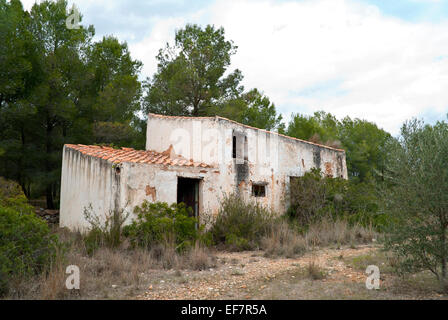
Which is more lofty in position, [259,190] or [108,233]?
[259,190]

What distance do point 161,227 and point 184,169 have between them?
2.01 metres

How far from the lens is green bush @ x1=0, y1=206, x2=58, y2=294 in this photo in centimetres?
540

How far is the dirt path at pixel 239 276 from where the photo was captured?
18.3 feet

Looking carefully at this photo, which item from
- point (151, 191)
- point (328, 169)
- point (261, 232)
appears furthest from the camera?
point (328, 169)

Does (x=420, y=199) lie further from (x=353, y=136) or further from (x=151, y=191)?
(x=353, y=136)

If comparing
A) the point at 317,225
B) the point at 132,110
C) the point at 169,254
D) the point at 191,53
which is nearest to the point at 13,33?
the point at 132,110

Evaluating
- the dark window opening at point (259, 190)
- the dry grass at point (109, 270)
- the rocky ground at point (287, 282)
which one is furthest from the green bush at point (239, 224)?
the dry grass at point (109, 270)

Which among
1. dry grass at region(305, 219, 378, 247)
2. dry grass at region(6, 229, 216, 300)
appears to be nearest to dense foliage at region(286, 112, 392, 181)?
dry grass at region(305, 219, 378, 247)

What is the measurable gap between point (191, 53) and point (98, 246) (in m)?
12.7

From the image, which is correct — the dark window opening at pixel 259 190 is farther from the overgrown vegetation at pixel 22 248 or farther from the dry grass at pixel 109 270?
the overgrown vegetation at pixel 22 248

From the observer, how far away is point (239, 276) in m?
6.70

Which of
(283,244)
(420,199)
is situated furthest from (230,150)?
(420,199)

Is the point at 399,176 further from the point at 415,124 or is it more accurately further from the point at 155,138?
the point at 155,138

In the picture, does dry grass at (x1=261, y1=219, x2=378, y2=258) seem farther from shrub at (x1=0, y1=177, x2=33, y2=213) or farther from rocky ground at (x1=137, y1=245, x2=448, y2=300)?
shrub at (x1=0, y1=177, x2=33, y2=213)
